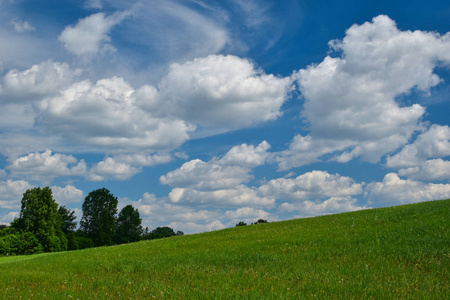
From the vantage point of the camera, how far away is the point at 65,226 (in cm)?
8412

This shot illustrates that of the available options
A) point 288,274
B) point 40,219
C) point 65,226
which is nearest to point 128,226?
point 65,226

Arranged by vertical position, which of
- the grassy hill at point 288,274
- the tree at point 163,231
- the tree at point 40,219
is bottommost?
the grassy hill at point 288,274

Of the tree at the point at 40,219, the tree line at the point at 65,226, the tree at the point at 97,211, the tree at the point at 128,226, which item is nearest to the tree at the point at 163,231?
the tree line at the point at 65,226

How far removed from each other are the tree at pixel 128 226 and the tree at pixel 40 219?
759 inches

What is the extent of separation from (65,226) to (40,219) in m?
24.6

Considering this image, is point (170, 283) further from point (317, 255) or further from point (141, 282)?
point (317, 255)

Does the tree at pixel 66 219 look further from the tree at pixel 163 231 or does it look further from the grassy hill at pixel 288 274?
the grassy hill at pixel 288 274

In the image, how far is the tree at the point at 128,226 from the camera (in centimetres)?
8161

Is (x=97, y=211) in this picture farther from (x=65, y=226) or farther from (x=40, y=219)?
(x=40, y=219)

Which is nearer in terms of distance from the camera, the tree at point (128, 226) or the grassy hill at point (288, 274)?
the grassy hill at point (288, 274)

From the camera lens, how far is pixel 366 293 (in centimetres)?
903

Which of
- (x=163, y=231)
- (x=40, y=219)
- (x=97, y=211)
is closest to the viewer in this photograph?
(x=40, y=219)

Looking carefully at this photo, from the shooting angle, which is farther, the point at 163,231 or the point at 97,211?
the point at 163,231

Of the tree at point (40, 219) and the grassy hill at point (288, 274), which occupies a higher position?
the tree at point (40, 219)
